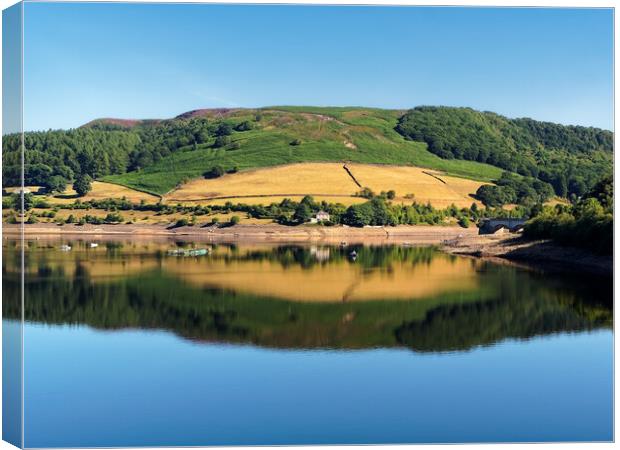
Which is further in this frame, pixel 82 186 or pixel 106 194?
pixel 106 194

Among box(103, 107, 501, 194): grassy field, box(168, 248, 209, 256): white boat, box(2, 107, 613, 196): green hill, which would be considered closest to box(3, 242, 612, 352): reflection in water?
box(168, 248, 209, 256): white boat

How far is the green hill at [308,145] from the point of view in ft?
300

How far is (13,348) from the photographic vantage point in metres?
10.4

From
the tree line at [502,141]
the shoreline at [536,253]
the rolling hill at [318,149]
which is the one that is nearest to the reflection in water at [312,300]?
the shoreline at [536,253]

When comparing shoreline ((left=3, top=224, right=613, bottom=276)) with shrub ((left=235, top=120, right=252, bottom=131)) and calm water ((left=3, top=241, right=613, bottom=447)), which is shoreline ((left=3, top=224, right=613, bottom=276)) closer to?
calm water ((left=3, top=241, right=613, bottom=447))

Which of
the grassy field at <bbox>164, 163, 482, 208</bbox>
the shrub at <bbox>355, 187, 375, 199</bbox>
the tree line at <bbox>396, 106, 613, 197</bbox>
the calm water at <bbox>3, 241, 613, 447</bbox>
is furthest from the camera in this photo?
the grassy field at <bbox>164, 163, 482, 208</bbox>

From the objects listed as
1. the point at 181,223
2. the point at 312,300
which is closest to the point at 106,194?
the point at 181,223

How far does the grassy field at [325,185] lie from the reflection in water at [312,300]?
37498 mm

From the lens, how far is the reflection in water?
2078 cm

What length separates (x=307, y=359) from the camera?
57.2 feet

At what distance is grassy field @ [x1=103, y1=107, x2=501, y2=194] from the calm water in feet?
199

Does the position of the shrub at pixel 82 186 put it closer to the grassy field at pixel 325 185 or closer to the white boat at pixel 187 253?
the grassy field at pixel 325 185

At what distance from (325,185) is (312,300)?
56472 millimetres

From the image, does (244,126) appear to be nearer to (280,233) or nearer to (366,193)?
(366,193)
